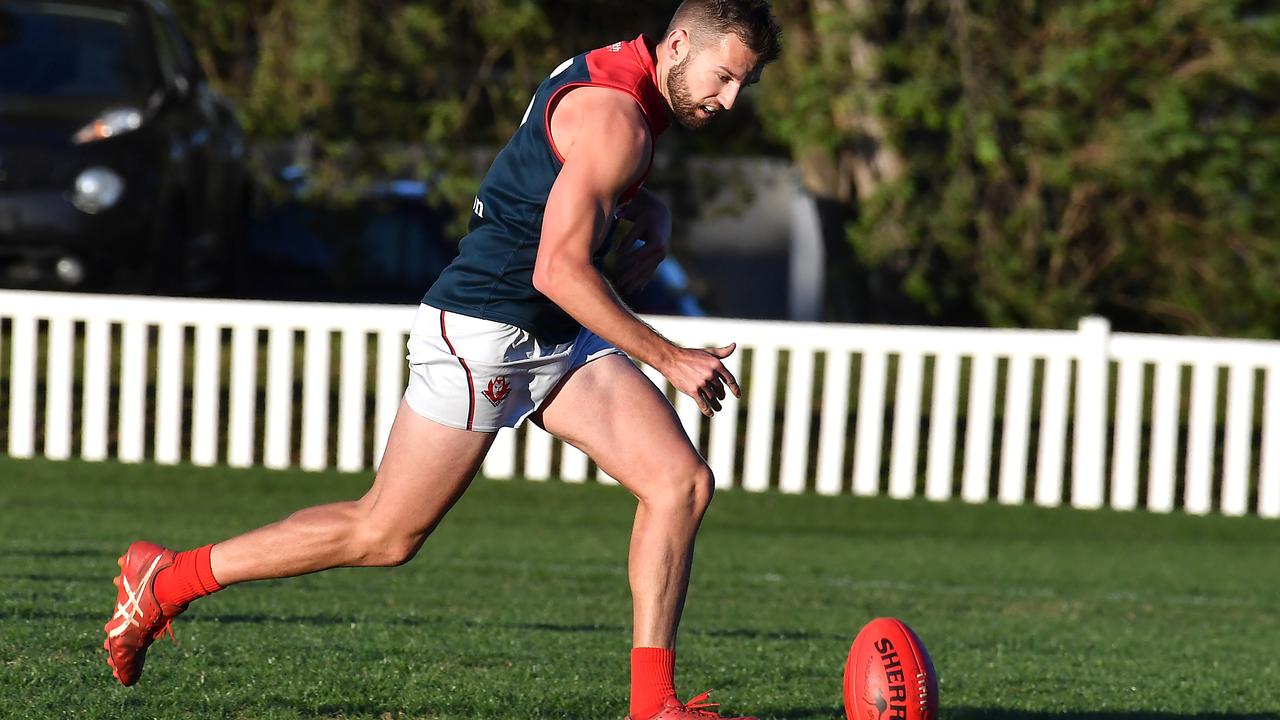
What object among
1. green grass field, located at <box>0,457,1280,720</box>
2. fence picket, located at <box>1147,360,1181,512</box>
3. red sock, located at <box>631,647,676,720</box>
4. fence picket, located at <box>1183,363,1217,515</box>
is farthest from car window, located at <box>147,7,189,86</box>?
red sock, located at <box>631,647,676,720</box>

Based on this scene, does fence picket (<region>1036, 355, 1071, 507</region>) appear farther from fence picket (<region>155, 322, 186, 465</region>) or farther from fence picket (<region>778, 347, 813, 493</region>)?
fence picket (<region>155, 322, 186, 465</region>)

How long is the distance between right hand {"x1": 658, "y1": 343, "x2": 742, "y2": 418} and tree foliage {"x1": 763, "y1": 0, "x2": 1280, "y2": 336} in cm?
913

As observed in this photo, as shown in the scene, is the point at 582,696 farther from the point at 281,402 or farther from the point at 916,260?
the point at 916,260

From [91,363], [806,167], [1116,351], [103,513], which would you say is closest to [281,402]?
[91,363]

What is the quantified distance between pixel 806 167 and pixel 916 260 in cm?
113

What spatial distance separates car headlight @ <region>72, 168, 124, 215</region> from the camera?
9.66 metres

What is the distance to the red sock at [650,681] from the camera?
3.79m

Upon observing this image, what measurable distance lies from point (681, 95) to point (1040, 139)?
982 cm

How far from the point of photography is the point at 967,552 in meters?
8.40

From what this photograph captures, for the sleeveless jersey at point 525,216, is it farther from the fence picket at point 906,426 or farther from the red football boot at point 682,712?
the fence picket at point 906,426

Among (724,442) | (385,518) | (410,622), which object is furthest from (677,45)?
(724,442)

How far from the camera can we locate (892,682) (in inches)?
152

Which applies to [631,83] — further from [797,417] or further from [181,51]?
[181,51]

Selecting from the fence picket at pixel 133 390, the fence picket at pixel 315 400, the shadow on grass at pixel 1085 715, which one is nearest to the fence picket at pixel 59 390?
the fence picket at pixel 133 390
